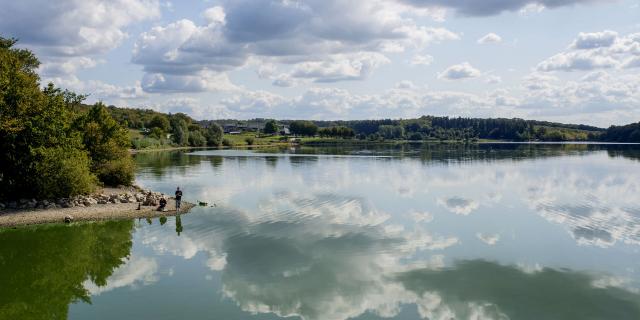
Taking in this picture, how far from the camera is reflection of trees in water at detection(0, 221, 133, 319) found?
2355 centimetres

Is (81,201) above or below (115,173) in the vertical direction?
below

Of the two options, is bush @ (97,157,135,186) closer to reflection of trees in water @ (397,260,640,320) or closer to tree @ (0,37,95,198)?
tree @ (0,37,95,198)

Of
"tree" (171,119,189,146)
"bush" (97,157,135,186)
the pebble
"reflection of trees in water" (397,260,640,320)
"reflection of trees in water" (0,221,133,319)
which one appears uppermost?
"tree" (171,119,189,146)

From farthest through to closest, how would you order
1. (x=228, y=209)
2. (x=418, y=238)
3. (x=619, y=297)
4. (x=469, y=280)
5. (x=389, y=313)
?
1. (x=228, y=209)
2. (x=418, y=238)
3. (x=469, y=280)
4. (x=619, y=297)
5. (x=389, y=313)

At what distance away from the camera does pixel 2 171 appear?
43.9m

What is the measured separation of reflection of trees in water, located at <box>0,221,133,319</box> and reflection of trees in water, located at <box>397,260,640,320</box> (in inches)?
670

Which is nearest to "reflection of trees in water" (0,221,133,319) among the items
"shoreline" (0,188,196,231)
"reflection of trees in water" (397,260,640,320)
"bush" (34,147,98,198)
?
"shoreline" (0,188,196,231)

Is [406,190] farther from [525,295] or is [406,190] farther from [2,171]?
[2,171]

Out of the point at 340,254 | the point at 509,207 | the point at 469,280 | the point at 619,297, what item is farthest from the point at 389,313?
the point at 509,207

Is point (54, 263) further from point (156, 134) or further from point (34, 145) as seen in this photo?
point (156, 134)

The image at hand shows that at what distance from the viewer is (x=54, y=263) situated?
1173 inches

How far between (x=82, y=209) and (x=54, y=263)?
1430 cm

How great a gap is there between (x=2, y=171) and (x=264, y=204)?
2345cm

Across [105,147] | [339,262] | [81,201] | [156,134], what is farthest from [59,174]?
[156,134]
